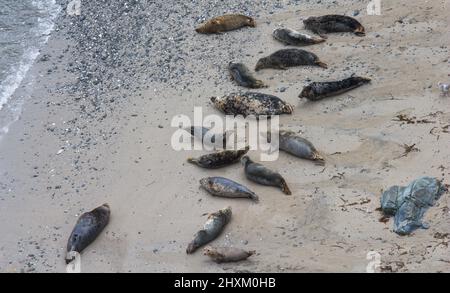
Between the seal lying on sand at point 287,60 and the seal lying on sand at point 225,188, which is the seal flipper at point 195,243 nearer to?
the seal lying on sand at point 225,188

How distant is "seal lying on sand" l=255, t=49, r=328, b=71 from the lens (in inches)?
295

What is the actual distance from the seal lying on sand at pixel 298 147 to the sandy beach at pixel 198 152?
0.30 ft

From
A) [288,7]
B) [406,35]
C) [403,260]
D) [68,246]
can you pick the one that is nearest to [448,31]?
[406,35]

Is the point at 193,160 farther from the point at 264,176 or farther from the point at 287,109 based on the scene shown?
the point at 287,109

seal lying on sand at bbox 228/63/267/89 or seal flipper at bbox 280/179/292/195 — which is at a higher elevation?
seal lying on sand at bbox 228/63/267/89

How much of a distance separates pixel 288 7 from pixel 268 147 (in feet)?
8.95

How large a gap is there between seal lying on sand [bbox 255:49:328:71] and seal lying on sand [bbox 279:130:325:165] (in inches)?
50.6

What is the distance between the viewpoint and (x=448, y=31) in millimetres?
7410

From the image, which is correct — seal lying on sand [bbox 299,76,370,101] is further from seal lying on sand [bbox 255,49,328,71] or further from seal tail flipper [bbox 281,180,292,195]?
seal tail flipper [bbox 281,180,292,195]

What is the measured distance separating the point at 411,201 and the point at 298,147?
1.21m

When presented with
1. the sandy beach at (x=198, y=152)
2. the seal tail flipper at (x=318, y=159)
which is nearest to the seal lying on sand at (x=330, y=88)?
the sandy beach at (x=198, y=152)

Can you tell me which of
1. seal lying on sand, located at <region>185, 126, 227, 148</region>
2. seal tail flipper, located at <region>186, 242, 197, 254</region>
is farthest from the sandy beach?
seal lying on sand, located at <region>185, 126, 227, 148</region>

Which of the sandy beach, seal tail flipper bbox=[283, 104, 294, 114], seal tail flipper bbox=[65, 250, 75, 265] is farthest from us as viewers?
seal tail flipper bbox=[283, 104, 294, 114]
